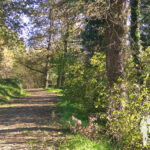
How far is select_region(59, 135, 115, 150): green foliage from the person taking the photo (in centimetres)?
459

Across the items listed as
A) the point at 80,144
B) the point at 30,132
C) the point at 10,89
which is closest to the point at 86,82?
the point at 30,132

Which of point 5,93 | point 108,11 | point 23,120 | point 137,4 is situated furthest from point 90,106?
point 5,93

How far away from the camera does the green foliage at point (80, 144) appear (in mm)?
4588

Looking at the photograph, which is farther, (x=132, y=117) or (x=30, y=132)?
(x=30, y=132)

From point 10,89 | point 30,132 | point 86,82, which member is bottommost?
point 30,132

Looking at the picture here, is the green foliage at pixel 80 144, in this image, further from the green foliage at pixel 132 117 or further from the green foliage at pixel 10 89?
the green foliage at pixel 10 89

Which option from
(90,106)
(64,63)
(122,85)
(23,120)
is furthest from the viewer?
(64,63)

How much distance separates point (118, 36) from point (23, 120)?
15.4ft

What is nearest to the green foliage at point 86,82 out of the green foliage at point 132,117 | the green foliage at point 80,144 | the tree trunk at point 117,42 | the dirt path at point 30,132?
the dirt path at point 30,132

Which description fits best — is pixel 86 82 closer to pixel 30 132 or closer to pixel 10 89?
pixel 30 132

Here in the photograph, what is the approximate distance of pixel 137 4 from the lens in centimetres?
942

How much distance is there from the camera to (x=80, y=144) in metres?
4.76

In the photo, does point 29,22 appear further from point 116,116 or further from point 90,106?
point 116,116

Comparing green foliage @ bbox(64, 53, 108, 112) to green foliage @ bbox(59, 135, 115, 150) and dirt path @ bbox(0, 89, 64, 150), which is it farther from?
green foliage @ bbox(59, 135, 115, 150)
